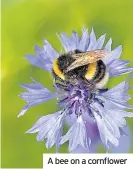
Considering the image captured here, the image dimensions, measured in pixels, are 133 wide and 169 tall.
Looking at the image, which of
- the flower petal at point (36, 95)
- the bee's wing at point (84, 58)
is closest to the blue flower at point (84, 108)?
the flower petal at point (36, 95)

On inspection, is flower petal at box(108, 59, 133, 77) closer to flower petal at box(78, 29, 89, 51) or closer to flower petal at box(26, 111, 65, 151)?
flower petal at box(78, 29, 89, 51)

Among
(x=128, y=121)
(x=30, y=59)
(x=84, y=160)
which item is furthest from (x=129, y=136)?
(x=30, y=59)

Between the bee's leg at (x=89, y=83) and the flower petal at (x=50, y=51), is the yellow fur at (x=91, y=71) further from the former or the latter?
the flower petal at (x=50, y=51)

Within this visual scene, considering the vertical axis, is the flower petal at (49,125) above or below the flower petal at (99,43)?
below

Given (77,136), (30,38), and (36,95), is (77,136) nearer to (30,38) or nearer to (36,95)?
(36,95)
